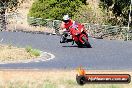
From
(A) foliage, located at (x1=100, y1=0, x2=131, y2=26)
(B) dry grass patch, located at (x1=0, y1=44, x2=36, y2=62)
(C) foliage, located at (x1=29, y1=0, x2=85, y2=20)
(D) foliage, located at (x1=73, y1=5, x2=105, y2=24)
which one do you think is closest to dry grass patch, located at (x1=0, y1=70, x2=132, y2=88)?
(B) dry grass patch, located at (x1=0, y1=44, x2=36, y2=62)

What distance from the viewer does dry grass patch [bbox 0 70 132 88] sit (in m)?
16.0

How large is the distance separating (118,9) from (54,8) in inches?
227

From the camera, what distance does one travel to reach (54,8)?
47688mm

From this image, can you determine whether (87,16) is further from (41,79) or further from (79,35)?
(41,79)

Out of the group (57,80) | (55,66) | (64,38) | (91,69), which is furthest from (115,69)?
(64,38)

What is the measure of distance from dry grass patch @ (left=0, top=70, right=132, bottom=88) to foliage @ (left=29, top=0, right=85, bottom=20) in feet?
94.5

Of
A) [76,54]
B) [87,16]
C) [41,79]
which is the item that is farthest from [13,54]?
[87,16]

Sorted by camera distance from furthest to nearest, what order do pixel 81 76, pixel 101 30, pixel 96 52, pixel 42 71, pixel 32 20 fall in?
1. pixel 32 20
2. pixel 101 30
3. pixel 96 52
4. pixel 42 71
5. pixel 81 76

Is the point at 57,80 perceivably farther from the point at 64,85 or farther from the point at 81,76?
the point at 81,76

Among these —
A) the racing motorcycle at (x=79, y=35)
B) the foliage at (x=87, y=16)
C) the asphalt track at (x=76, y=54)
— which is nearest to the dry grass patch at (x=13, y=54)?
the asphalt track at (x=76, y=54)

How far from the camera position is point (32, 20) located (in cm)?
4556

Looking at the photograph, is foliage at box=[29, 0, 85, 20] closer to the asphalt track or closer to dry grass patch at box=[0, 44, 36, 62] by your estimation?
the asphalt track

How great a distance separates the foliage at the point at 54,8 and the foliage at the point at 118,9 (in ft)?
9.74

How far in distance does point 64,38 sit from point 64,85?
14.3 metres
